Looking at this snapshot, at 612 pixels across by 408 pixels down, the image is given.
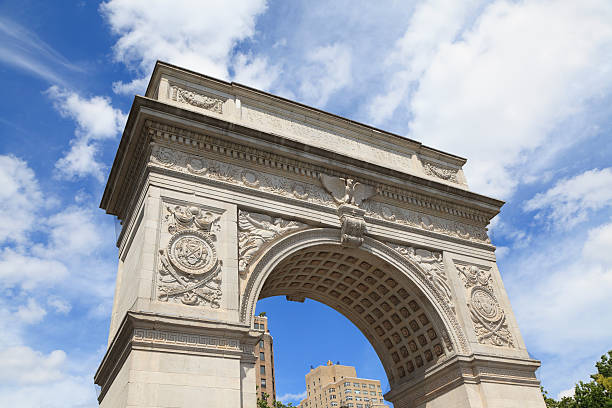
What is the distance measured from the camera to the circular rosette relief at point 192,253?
13.9 meters

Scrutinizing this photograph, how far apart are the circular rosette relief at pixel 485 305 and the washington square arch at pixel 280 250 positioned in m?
0.06

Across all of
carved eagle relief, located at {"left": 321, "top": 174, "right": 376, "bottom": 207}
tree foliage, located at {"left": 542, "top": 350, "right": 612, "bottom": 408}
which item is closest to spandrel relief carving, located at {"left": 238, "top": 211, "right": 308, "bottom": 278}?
carved eagle relief, located at {"left": 321, "top": 174, "right": 376, "bottom": 207}

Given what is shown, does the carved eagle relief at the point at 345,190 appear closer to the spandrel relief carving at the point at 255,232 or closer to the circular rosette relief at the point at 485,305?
the spandrel relief carving at the point at 255,232

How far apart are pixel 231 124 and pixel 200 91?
241 centimetres

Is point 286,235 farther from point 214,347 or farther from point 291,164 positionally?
point 214,347

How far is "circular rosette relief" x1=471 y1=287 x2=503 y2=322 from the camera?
18.6 metres

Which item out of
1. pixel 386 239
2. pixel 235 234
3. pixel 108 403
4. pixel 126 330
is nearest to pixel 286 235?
pixel 235 234

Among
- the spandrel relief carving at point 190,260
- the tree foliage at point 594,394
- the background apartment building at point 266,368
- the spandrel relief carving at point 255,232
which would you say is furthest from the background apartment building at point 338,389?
the spandrel relief carving at point 190,260

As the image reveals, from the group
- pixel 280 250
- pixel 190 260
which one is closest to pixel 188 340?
pixel 190 260

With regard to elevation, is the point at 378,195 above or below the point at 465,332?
above

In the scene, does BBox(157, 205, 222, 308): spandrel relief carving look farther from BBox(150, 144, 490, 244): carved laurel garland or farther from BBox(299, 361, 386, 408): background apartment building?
BBox(299, 361, 386, 408): background apartment building

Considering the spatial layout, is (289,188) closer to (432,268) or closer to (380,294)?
(380,294)

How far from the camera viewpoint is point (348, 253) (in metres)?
17.9

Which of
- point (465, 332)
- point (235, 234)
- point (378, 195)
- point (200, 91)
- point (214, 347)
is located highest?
point (200, 91)
